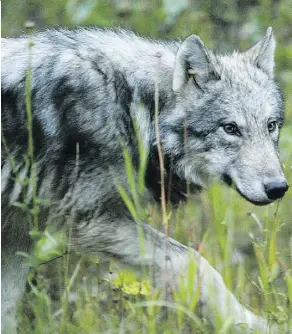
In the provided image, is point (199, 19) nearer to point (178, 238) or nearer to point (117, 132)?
point (178, 238)

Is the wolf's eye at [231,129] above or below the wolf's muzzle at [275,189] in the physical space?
above

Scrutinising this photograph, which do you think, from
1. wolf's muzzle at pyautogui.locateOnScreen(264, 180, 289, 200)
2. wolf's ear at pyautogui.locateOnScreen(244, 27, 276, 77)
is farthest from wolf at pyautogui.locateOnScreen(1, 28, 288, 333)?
wolf's ear at pyautogui.locateOnScreen(244, 27, 276, 77)

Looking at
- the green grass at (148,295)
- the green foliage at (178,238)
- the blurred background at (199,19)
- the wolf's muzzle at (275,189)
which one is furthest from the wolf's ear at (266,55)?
the blurred background at (199,19)

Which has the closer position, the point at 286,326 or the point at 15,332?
the point at 286,326

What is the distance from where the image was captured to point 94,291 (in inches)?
187

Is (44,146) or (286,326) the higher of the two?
(44,146)

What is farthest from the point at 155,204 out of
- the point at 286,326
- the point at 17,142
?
the point at 286,326

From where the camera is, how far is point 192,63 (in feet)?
15.8

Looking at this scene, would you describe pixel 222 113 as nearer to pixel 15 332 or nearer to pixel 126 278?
pixel 126 278

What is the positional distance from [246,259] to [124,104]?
2004 millimetres

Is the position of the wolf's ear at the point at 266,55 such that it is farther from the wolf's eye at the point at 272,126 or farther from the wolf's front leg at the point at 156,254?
the wolf's front leg at the point at 156,254

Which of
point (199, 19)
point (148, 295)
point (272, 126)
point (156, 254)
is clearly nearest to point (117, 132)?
point (156, 254)

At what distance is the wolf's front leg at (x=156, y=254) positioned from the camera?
4.02 meters

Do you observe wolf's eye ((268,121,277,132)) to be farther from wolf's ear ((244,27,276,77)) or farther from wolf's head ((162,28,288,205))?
wolf's ear ((244,27,276,77))
